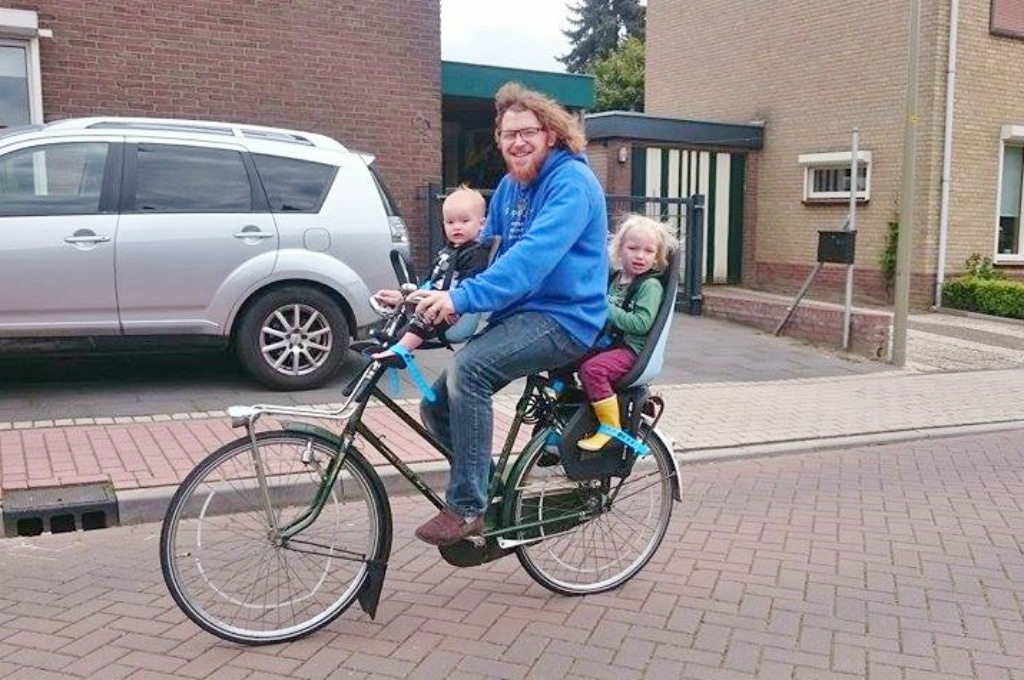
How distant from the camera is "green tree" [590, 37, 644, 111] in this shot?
3856 cm

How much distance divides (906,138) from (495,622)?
8551mm

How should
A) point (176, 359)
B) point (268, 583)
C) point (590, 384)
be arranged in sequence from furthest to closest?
point (176, 359), point (590, 384), point (268, 583)

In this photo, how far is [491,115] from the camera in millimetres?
15094

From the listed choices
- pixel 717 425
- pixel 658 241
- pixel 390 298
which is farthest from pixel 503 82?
pixel 390 298

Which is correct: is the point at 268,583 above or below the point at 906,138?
below

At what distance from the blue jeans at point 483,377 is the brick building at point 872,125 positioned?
1391 centimetres

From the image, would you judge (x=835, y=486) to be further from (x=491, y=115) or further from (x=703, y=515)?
(x=491, y=115)

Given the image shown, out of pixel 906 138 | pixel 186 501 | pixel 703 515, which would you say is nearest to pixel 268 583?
pixel 186 501

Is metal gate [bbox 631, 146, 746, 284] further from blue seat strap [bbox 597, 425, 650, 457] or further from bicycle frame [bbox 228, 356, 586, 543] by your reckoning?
bicycle frame [bbox 228, 356, 586, 543]

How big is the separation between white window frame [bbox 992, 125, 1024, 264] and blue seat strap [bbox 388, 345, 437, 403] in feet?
50.8

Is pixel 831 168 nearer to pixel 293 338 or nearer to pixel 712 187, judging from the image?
pixel 712 187

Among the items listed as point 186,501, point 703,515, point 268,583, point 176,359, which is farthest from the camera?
point 176,359

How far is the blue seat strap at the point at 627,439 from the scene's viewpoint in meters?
4.04

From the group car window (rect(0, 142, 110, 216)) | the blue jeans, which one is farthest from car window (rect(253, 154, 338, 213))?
the blue jeans
